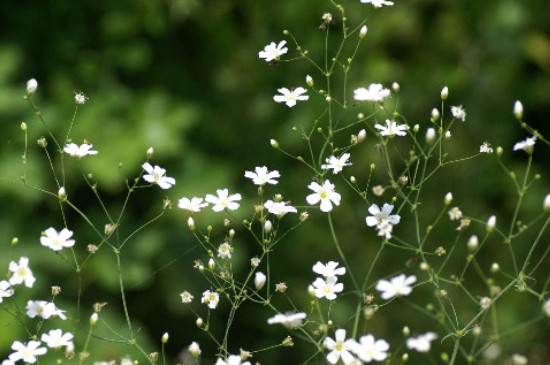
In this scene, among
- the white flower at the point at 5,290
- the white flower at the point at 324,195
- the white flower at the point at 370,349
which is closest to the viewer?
the white flower at the point at 370,349

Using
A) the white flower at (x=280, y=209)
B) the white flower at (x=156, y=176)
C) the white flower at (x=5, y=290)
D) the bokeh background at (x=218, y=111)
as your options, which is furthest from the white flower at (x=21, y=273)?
the bokeh background at (x=218, y=111)

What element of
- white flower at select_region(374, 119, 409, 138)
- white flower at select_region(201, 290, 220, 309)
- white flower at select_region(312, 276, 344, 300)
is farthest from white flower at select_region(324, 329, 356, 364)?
white flower at select_region(374, 119, 409, 138)

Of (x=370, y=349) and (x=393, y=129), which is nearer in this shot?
(x=370, y=349)

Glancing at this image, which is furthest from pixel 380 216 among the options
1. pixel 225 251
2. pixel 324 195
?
pixel 225 251

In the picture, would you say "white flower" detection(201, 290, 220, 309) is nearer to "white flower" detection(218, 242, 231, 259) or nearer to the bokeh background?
"white flower" detection(218, 242, 231, 259)

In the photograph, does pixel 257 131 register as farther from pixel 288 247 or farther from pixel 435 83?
pixel 435 83

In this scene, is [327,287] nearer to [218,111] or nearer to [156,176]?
[156,176]

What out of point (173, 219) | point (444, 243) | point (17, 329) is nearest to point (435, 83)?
point (444, 243)

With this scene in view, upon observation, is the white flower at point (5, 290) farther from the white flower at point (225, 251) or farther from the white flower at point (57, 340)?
the white flower at point (225, 251)
